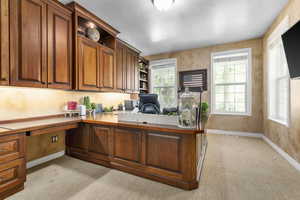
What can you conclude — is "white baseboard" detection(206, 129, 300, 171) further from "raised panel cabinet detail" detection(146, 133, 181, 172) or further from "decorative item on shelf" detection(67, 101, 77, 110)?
"decorative item on shelf" detection(67, 101, 77, 110)

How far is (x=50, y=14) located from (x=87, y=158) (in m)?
2.51

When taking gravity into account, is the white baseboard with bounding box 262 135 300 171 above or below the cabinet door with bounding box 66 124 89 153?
below

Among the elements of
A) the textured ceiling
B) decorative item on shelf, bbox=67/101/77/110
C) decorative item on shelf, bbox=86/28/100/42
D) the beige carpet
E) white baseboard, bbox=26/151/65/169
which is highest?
the textured ceiling

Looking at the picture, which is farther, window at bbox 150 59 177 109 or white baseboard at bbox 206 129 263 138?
window at bbox 150 59 177 109

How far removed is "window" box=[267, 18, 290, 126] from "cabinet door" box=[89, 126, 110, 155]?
3.43 m

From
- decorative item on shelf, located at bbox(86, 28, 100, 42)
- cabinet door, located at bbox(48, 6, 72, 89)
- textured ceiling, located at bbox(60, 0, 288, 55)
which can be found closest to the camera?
cabinet door, located at bbox(48, 6, 72, 89)

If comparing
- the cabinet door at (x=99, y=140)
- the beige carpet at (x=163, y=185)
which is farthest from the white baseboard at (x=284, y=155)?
the cabinet door at (x=99, y=140)

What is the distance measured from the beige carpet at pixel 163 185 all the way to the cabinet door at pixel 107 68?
1745mm

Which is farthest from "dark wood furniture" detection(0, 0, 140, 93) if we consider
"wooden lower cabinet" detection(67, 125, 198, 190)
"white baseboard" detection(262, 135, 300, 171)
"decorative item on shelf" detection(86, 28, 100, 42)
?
"white baseboard" detection(262, 135, 300, 171)

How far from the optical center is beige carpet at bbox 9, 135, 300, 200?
62.6 inches

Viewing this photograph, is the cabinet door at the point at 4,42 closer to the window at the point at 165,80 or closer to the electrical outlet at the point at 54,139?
the electrical outlet at the point at 54,139

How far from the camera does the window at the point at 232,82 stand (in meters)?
4.00

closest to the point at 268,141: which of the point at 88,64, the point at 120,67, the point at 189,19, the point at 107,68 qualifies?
the point at 189,19

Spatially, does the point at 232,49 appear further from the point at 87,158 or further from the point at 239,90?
the point at 87,158
